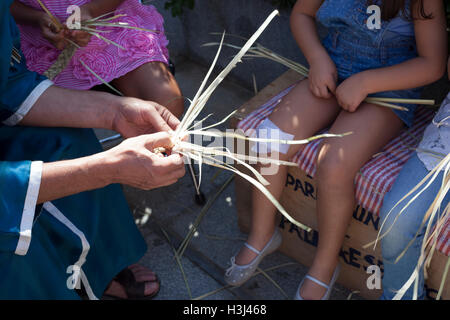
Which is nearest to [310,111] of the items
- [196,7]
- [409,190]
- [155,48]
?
[409,190]

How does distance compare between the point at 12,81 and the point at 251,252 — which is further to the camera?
the point at 251,252

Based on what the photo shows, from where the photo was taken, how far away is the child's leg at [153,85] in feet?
5.75

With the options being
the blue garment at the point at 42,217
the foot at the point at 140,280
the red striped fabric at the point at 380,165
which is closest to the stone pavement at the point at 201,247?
the foot at the point at 140,280

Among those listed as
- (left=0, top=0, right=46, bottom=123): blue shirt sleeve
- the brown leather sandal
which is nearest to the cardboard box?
the brown leather sandal

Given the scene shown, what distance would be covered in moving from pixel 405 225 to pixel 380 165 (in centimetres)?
25

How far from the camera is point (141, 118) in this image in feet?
4.69

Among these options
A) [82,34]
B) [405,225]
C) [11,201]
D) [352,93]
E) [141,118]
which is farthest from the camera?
[82,34]

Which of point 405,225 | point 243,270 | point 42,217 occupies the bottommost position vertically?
point 243,270

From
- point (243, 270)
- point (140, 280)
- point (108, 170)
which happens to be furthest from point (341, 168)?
point (140, 280)

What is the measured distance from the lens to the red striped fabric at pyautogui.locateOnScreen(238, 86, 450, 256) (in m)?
1.45

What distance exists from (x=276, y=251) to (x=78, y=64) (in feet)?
3.66

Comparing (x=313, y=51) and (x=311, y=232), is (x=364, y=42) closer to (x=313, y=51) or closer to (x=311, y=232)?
(x=313, y=51)

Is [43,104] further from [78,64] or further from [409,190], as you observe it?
[409,190]

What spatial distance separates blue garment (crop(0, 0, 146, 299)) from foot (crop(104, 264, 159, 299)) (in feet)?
0.53
